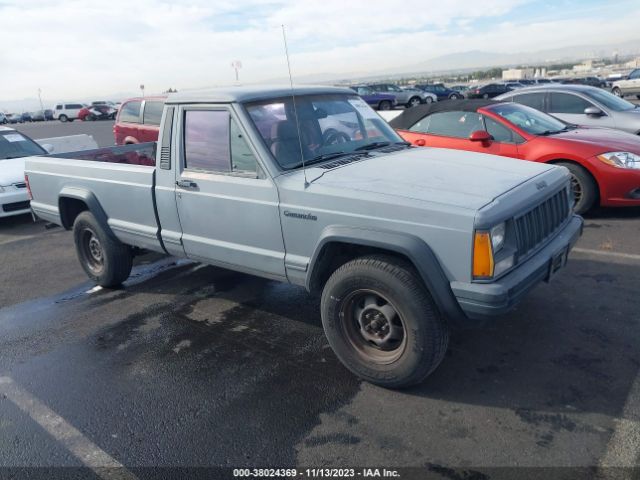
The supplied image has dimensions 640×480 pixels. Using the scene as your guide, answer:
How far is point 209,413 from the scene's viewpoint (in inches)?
127

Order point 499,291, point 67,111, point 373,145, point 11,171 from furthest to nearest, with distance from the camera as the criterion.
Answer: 1. point 67,111
2. point 11,171
3. point 373,145
4. point 499,291

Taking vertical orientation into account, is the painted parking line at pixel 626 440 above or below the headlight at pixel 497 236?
below

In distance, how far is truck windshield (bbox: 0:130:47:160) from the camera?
9469 mm

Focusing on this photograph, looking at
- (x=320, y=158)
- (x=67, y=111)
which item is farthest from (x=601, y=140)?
(x=67, y=111)

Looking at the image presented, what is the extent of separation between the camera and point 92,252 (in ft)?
18.5

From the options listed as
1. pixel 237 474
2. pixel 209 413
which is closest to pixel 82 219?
pixel 209 413

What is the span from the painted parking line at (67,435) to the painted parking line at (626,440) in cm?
247

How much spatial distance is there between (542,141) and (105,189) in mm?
5292

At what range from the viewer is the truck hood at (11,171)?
833cm

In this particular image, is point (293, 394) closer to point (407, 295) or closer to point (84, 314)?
point (407, 295)

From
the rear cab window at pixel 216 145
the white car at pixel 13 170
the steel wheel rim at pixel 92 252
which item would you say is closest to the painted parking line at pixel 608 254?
the rear cab window at pixel 216 145

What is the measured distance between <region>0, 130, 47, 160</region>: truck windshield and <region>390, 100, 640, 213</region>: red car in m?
6.77

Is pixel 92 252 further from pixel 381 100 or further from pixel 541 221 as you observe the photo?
pixel 381 100

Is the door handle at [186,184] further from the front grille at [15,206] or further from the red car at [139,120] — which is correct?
the red car at [139,120]
